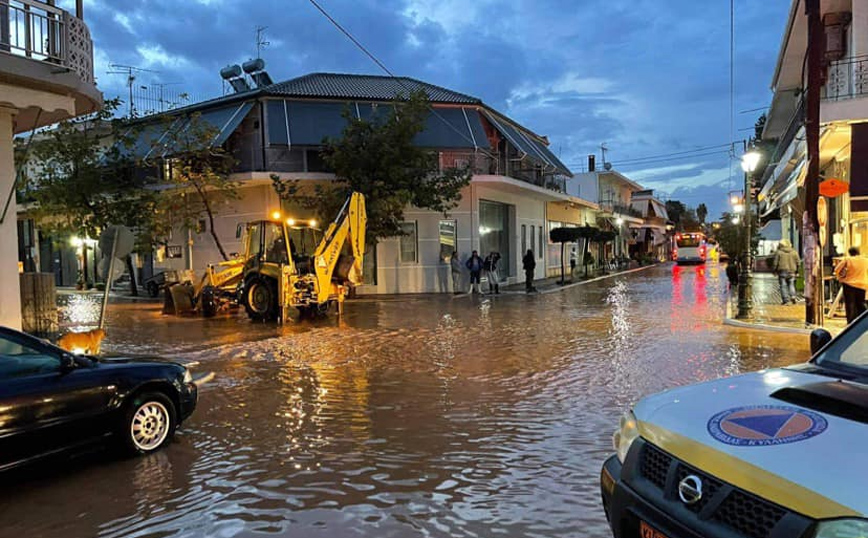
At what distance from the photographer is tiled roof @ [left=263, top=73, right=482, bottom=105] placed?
25.7 metres

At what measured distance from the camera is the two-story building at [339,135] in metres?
24.8

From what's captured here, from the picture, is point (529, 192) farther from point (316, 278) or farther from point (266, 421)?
point (266, 421)

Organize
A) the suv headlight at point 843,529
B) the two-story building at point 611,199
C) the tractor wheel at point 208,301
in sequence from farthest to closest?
the two-story building at point 611,199 → the tractor wheel at point 208,301 → the suv headlight at point 843,529

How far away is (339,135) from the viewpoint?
81.0ft

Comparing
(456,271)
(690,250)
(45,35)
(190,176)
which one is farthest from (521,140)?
(690,250)

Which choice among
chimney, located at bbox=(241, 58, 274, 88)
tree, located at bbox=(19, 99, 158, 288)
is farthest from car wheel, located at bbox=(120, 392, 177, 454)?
chimney, located at bbox=(241, 58, 274, 88)

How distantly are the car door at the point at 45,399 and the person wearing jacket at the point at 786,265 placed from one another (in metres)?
17.8

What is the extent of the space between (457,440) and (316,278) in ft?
37.7

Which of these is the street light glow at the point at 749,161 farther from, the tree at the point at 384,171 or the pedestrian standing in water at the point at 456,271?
the pedestrian standing in water at the point at 456,271

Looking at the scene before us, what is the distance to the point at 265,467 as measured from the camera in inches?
223

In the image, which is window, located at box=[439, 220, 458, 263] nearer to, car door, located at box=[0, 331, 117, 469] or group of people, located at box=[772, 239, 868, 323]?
group of people, located at box=[772, 239, 868, 323]

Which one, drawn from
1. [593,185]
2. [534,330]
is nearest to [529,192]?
[534,330]

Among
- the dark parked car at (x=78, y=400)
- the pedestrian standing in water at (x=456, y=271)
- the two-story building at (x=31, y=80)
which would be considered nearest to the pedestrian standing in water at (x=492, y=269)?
the pedestrian standing in water at (x=456, y=271)

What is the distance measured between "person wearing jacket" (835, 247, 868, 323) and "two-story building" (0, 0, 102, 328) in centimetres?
1474
